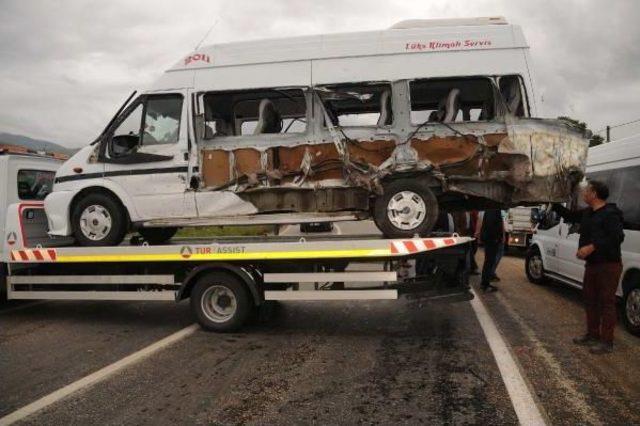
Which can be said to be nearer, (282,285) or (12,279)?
(282,285)

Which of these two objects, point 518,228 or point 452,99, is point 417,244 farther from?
point 518,228

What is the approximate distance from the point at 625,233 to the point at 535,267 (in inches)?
122

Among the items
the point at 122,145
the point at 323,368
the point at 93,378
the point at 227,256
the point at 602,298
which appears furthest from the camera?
the point at 122,145

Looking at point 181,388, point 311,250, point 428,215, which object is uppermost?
point 428,215

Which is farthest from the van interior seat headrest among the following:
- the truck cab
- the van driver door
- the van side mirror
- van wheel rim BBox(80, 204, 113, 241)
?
the truck cab

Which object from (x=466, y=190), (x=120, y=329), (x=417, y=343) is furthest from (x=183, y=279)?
(x=466, y=190)

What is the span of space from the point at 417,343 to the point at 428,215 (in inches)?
55.9

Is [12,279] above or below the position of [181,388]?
above

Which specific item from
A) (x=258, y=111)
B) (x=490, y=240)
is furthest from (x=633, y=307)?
(x=258, y=111)

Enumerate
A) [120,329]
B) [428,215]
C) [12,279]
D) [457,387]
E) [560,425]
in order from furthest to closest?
[12,279], [120,329], [428,215], [457,387], [560,425]

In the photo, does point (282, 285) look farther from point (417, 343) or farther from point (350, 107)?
point (350, 107)

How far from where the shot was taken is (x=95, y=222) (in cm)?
681

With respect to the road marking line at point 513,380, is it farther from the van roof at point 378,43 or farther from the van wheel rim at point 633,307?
the van roof at point 378,43

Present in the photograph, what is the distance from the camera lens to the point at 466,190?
6312mm
